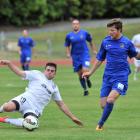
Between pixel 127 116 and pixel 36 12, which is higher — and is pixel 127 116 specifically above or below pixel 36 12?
below

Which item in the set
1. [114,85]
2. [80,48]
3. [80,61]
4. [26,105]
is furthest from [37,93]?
[80,48]

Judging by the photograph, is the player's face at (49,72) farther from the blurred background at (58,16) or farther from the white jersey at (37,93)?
the blurred background at (58,16)

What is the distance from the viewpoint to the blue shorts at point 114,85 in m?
13.0

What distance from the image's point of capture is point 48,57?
148 feet

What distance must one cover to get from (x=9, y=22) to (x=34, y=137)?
5697cm

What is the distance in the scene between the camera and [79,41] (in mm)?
21234

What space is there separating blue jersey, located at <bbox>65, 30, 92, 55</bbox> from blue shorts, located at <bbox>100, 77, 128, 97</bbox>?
26.1ft

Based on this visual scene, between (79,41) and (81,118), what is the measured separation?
21.5ft

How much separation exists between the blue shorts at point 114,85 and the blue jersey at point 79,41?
314 inches

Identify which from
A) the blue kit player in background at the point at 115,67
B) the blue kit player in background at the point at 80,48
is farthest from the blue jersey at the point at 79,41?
the blue kit player in background at the point at 115,67

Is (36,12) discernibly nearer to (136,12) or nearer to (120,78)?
(136,12)

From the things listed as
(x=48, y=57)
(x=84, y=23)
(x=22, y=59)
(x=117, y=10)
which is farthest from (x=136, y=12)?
(x=22, y=59)

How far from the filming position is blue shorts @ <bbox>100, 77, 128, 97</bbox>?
511 inches

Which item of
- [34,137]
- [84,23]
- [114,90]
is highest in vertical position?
[84,23]
